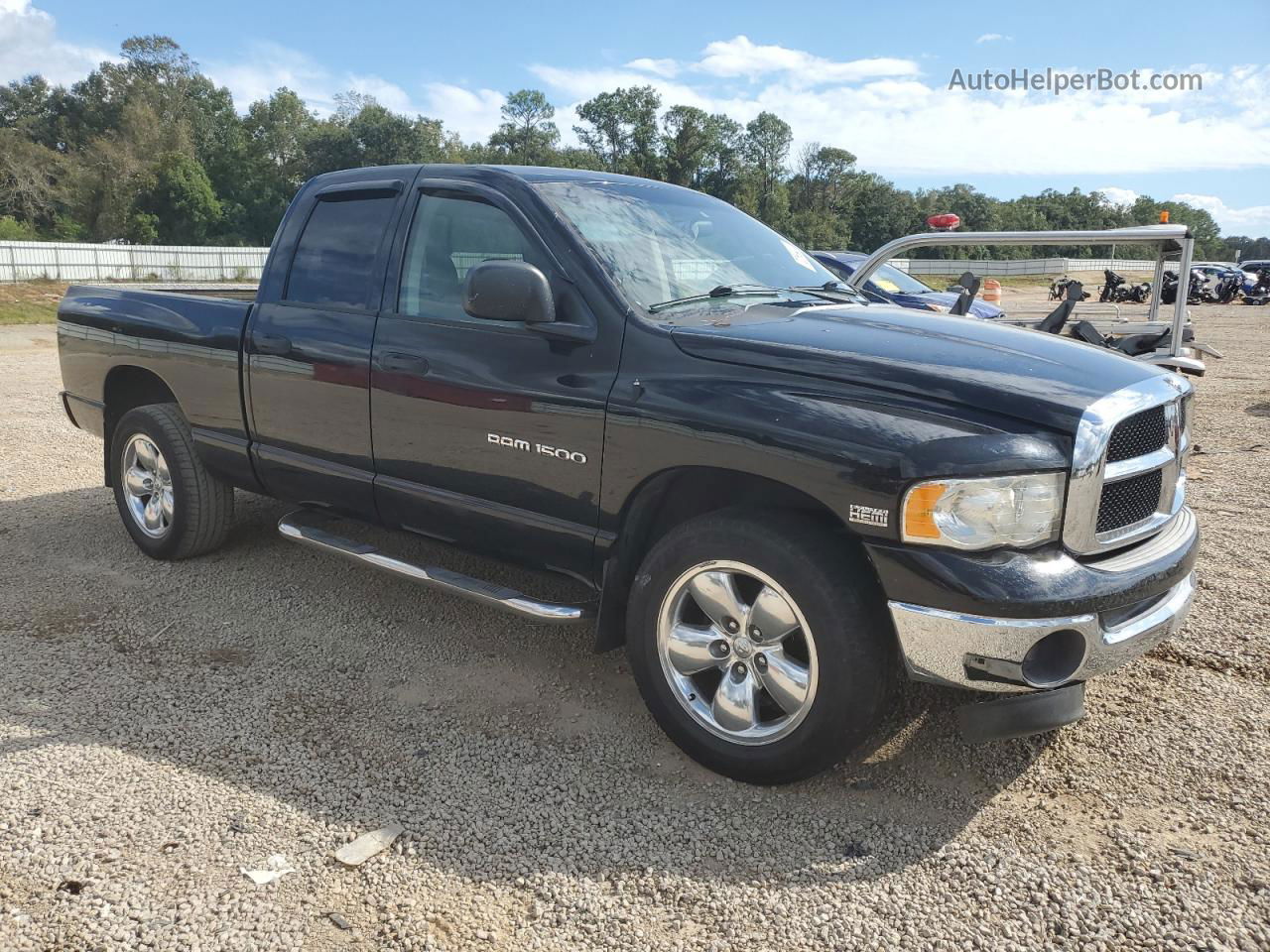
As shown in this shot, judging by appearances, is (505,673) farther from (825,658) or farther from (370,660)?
(825,658)

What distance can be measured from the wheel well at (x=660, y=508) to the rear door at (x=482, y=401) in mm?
144

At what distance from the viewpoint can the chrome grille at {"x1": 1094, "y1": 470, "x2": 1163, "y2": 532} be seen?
286 cm

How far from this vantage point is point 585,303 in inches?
134

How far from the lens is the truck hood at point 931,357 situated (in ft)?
9.02

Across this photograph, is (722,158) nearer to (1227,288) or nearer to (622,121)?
(622,121)

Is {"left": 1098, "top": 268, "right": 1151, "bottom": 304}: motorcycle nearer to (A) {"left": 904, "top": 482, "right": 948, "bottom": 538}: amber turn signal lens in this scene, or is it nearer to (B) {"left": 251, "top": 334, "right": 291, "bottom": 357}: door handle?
(B) {"left": 251, "top": 334, "right": 291, "bottom": 357}: door handle

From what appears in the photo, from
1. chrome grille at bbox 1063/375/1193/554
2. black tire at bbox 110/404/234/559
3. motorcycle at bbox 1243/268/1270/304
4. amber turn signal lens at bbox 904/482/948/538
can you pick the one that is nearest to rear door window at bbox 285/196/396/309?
black tire at bbox 110/404/234/559

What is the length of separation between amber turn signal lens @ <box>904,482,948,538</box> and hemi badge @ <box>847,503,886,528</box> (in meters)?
0.06

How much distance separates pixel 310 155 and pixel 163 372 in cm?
9854

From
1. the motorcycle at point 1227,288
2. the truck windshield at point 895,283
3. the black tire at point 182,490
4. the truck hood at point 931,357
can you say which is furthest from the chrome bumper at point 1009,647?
the motorcycle at point 1227,288

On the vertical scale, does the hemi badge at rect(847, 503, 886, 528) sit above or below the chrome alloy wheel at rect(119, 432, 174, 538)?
above

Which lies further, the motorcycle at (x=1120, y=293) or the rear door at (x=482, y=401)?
the motorcycle at (x=1120, y=293)

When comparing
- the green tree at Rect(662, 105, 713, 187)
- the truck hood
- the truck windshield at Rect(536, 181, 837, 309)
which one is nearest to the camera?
the truck hood

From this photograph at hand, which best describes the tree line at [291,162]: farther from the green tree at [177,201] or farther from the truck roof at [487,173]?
the truck roof at [487,173]
